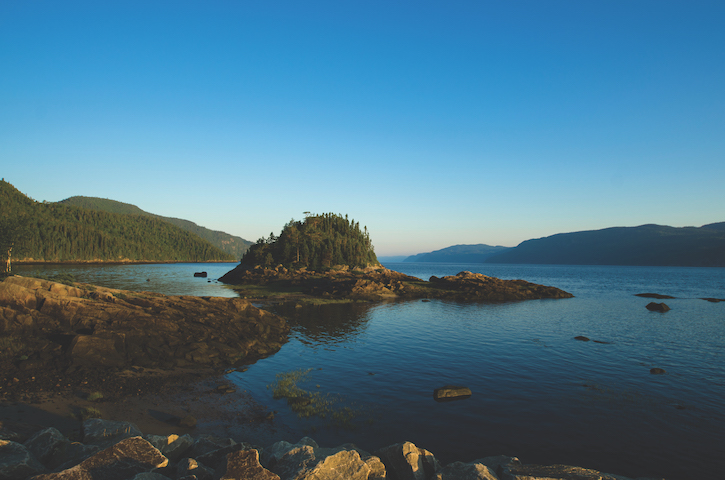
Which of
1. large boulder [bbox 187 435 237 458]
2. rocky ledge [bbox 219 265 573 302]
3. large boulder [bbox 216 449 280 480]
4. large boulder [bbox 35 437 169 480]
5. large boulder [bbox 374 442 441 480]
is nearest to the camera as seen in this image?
large boulder [bbox 35 437 169 480]

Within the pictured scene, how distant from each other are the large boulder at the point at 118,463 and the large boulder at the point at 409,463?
7203mm

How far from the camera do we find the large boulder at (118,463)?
8812mm

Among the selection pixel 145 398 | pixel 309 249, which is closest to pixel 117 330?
pixel 145 398

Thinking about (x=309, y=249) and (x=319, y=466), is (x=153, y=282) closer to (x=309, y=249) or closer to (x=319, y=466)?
(x=309, y=249)

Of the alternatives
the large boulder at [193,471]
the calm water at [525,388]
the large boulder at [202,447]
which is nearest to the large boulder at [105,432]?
the large boulder at [202,447]

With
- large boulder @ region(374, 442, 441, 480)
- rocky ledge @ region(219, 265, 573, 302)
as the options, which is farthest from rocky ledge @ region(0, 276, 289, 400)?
rocky ledge @ region(219, 265, 573, 302)

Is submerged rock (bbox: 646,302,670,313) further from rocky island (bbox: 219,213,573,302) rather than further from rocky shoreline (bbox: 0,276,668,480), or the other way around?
rocky shoreline (bbox: 0,276,668,480)

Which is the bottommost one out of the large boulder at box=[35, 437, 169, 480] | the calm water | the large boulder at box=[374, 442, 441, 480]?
the calm water

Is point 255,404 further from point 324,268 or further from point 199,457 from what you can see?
point 324,268

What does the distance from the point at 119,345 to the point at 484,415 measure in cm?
2541

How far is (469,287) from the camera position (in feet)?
274

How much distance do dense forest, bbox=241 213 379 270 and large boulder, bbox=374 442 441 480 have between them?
363 feet

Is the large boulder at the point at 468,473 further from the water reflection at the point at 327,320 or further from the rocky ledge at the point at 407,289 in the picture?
the rocky ledge at the point at 407,289

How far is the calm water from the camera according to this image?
15.4 meters
